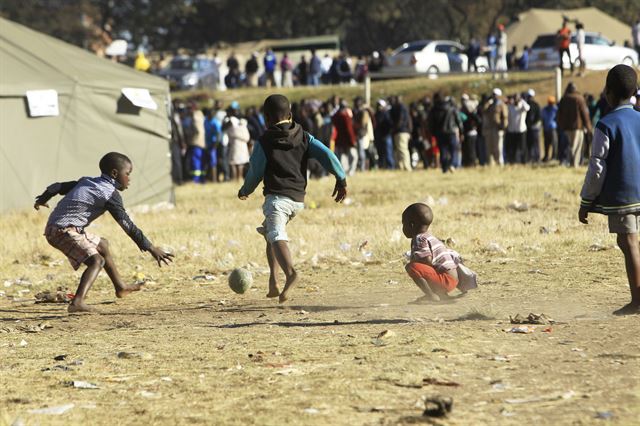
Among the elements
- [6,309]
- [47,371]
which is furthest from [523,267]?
[47,371]

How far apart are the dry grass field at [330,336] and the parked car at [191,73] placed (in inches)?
1201

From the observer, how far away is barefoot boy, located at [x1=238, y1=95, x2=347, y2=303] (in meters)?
9.85

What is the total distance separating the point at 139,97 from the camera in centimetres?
2020

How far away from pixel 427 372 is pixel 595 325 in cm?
192

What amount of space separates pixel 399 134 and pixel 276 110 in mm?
17939

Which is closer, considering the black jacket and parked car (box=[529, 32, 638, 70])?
the black jacket

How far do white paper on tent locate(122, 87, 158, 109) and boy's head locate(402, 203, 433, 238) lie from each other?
36.3 feet

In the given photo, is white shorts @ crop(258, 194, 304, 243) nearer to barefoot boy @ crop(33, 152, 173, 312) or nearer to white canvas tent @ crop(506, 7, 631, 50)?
barefoot boy @ crop(33, 152, 173, 312)

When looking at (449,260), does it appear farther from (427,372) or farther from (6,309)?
(6,309)

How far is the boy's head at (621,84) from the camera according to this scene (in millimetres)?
8508

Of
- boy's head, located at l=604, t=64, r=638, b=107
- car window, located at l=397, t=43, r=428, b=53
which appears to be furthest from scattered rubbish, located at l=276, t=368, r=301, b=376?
car window, located at l=397, t=43, r=428, b=53

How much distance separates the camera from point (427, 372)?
6.73 metres

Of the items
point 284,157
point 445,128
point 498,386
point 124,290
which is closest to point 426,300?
point 284,157

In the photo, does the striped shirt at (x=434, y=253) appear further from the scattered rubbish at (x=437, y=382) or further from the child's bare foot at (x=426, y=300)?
the scattered rubbish at (x=437, y=382)
